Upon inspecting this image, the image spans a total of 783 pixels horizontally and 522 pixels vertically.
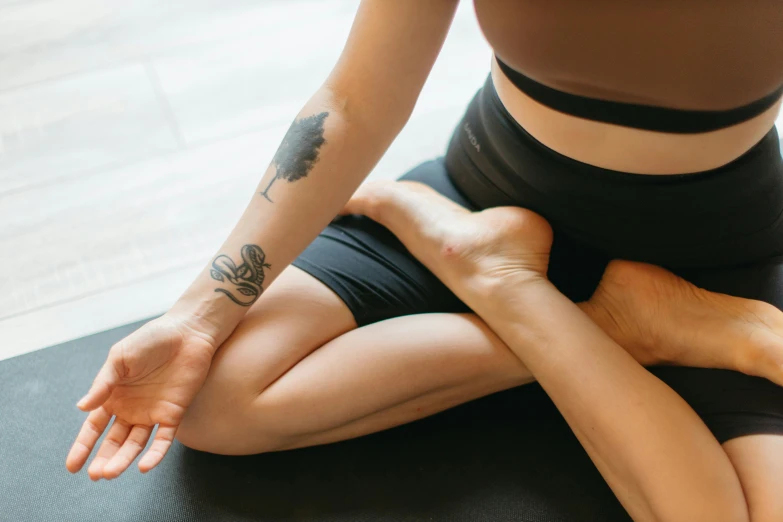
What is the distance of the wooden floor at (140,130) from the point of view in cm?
117

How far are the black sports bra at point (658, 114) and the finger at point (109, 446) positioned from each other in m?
0.57

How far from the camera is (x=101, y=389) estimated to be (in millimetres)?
676

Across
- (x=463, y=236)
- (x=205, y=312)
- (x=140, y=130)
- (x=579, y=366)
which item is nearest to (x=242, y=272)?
(x=205, y=312)

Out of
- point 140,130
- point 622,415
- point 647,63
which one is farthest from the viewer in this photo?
point 140,130

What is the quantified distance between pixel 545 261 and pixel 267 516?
1.49ft

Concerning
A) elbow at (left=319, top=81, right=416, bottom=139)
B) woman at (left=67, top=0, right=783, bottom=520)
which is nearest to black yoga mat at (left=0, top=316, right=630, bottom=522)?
woman at (left=67, top=0, right=783, bottom=520)

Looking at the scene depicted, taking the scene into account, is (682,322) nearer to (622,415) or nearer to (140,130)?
(622,415)

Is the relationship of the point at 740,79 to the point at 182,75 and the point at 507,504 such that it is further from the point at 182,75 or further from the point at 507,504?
the point at 182,75

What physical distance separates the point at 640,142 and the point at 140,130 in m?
1.08

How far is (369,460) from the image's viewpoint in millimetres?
864

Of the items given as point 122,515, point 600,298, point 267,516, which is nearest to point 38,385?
point 122,515

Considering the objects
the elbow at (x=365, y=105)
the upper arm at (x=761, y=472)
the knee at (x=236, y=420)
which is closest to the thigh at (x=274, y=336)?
the knee at (x=236, y=420)

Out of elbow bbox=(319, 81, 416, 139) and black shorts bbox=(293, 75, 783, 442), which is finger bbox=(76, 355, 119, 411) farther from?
elbow bbox=(319, 81, 416, 139)

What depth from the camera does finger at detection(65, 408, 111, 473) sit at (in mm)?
688
